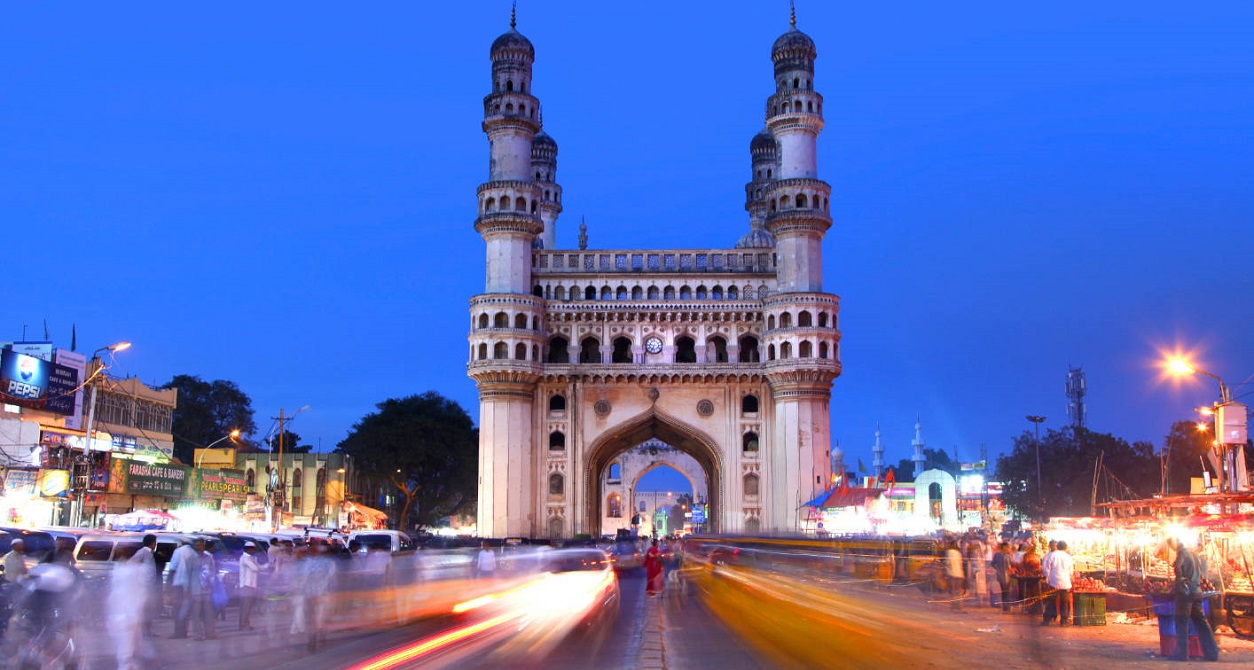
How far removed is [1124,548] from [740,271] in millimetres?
31994

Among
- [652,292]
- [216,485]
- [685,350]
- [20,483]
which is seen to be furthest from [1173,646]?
[685,350]

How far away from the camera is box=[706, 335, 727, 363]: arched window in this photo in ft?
196

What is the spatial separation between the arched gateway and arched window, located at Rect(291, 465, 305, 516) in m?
19.5

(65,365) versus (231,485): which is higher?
(65,365)

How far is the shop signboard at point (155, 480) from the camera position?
42891mm

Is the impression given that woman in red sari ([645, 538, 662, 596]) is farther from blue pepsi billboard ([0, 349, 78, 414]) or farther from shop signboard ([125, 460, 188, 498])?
blue pepsi billboard ([0, 349, 78, 414])

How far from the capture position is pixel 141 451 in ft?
182

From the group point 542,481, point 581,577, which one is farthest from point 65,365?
point 581,577

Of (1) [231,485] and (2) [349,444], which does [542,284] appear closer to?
(1) [231,485]

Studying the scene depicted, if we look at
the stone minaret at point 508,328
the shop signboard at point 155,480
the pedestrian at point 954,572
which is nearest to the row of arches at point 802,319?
the stone minaret at point 508,328

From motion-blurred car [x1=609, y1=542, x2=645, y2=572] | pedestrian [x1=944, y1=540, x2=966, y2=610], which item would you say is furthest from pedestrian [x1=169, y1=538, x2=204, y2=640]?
Answer: motion-blurred car [x1=609, y1=542, x2=645, y2=572]

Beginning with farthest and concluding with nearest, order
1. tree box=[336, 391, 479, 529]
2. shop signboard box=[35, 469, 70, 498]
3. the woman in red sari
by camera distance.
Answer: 1. tree box=[336, 391, 479, 529]
2. shop signboard box=[35, 469, 70, 498]
3. the woman in red sari

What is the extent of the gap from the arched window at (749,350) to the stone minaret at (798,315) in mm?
1930

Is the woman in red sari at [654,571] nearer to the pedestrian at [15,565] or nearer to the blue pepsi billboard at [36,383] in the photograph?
the pedestrian at [15,565]
